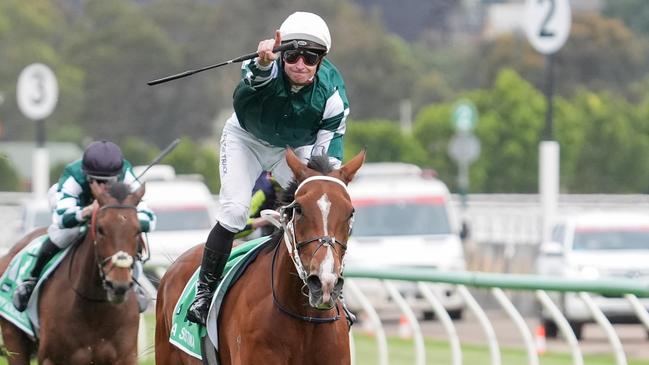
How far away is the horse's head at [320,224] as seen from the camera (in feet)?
18.1

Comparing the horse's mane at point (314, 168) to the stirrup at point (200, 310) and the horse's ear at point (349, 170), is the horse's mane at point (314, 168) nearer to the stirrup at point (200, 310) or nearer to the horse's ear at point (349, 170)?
the horse's ear at point (349, 170)

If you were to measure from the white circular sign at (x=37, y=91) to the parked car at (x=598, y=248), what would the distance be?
31.5 ft

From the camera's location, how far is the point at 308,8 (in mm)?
69688

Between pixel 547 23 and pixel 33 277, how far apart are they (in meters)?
8.89

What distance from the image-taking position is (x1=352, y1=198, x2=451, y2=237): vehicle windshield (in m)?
18.2

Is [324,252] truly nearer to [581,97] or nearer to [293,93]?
[293,93]

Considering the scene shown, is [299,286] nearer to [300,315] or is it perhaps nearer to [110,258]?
[300,315]

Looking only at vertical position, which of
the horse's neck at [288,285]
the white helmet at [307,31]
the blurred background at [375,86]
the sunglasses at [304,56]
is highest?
the blurred background at [375,86]

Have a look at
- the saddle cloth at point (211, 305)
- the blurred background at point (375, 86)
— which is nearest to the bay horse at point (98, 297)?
the saddle cloth at point (211, 305)

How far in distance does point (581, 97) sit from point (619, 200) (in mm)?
22351

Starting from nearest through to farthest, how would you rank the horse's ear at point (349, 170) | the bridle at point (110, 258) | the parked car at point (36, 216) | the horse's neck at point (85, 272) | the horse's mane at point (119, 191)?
the horse's ear at point (349, 170) < the bridle at point (110, 258) < the horse's mane at point (119, 191) < the horse's neck at point (85, 272) < the parked car at point (36, 216)

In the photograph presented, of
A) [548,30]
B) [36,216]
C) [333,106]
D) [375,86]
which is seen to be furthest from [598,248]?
[375,86]

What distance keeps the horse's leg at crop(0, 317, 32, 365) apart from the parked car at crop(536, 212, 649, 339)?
24.3 ft

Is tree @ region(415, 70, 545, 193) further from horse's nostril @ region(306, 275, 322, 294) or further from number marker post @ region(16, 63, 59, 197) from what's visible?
horse's nostril @ region(306, 275, 322, 294)
